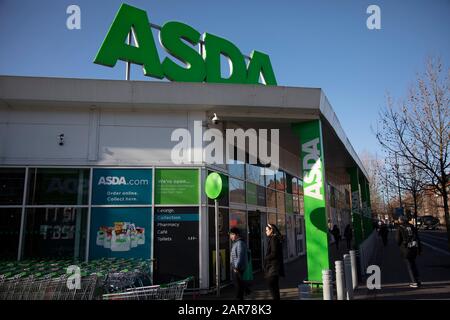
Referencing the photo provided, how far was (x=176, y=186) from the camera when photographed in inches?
384

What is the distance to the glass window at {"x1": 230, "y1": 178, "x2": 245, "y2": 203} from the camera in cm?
1155

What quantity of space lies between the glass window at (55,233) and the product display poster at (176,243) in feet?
6.55

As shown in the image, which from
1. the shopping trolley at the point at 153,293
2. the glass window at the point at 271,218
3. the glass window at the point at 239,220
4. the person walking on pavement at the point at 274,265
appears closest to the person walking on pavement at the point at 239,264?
the person walking on pavement at the point at 274,265

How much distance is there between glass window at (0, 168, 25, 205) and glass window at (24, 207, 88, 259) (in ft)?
1.64

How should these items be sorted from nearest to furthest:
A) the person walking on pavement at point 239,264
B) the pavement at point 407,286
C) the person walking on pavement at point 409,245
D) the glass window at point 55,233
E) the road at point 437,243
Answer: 1. the person walking on pavement at point 239,264
2. the pavement at point 407,286
3. the glass window at point 55,233
4. the person walking on pavement at point 409,245
5. the road at point 437,243

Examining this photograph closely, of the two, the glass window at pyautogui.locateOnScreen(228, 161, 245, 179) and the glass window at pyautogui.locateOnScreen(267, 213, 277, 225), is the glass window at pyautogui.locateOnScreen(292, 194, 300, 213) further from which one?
the glass window at pyautogui.locateOnScreen(228, 161, 245, 179)

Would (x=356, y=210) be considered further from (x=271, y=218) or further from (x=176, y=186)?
(x=176, y=186)

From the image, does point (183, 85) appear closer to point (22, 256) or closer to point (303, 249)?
point (22, 256)

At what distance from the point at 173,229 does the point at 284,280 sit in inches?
166

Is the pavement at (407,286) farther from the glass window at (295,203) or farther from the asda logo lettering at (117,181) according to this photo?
the asda logo lettering at (117,181)

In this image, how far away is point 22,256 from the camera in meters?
8.99

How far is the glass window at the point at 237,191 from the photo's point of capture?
37.9 feet

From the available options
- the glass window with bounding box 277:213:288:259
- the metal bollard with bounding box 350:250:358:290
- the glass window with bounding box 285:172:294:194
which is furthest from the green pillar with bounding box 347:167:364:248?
the metal bollard with bounding box 350:250:358:290

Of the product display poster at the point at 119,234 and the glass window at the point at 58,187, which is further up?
the glass window at the point at 58,187
